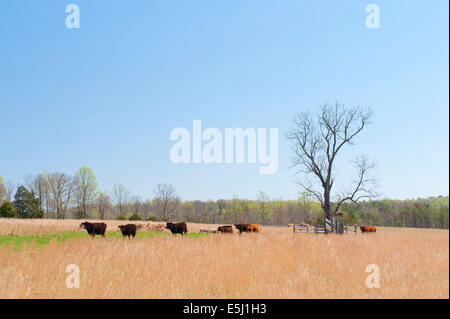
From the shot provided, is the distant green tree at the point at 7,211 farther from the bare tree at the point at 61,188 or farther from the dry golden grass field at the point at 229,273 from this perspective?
the dry golden grass field at the point at 229,273

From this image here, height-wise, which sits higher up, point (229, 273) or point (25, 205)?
point (229, 273)

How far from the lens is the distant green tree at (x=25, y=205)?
53.2 m

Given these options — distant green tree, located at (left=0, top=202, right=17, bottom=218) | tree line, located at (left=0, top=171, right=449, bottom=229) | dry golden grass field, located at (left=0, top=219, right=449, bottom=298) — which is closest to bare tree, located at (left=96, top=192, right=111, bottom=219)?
tree line, located at (left=0, top=171, right=449, bottom=229)

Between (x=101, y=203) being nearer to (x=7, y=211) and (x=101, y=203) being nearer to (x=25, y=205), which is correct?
(x=25, y=205)

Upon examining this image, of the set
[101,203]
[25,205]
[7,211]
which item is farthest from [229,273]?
[101,203]

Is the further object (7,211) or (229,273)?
(7,211)

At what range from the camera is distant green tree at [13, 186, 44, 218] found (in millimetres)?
53188

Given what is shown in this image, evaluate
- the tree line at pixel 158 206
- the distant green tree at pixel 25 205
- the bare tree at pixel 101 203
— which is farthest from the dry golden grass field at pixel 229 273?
the bare tree at pixel 101 203

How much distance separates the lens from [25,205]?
5344 cm

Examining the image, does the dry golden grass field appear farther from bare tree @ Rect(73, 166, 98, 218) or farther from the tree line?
bare tree @ Rect(73, 166, 98, 218)

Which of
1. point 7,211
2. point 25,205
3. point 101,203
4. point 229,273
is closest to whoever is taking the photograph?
point 229,273
